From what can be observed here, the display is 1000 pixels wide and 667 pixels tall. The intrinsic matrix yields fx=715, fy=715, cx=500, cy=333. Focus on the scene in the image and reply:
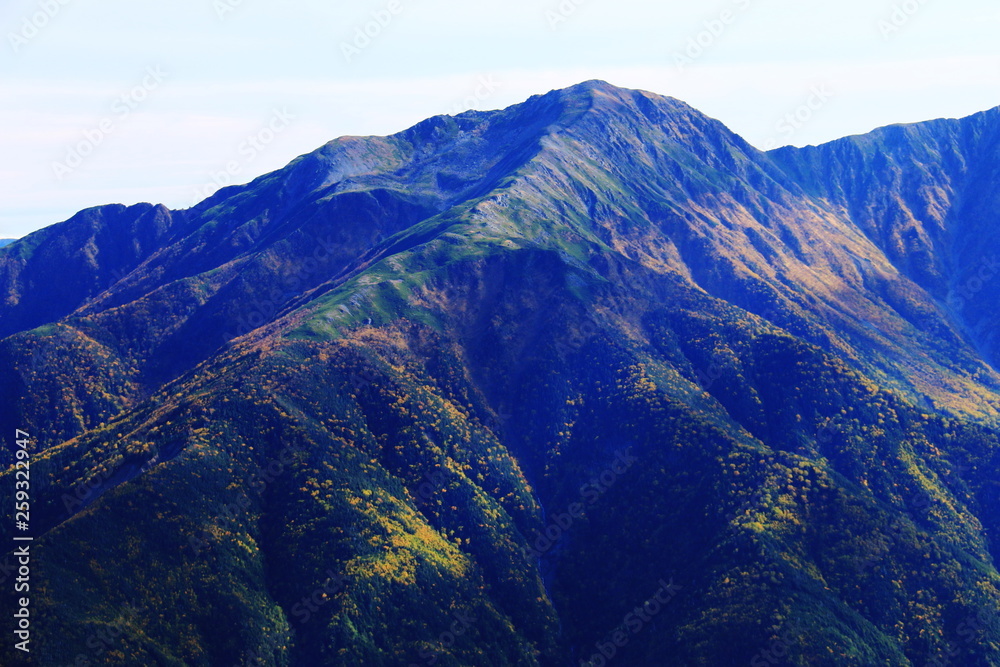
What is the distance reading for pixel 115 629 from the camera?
162 metres

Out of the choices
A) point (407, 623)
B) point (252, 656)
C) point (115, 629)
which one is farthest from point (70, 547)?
point (407, 623)

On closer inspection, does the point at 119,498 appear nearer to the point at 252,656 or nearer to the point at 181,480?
the point at 181,480

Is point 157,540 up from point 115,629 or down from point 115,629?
up

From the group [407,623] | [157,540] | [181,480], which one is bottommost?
[407,623]

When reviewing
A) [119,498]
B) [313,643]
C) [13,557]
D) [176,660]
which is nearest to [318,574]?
[313,643]

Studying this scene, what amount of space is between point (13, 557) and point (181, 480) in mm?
42140

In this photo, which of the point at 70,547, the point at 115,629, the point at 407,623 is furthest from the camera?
the point at 407,623

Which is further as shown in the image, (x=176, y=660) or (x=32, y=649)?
(x=176, y=660)

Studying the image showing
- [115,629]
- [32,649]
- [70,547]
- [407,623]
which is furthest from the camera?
[407,623]

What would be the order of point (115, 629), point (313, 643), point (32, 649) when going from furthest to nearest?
point (313, 643) → point (115, 629) → point (32, 649)

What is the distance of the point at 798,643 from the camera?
19200 cm

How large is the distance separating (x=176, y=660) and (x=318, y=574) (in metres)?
41.4

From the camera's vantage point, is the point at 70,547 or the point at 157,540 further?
the point at 157,540

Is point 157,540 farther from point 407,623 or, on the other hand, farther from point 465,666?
point 465,666
